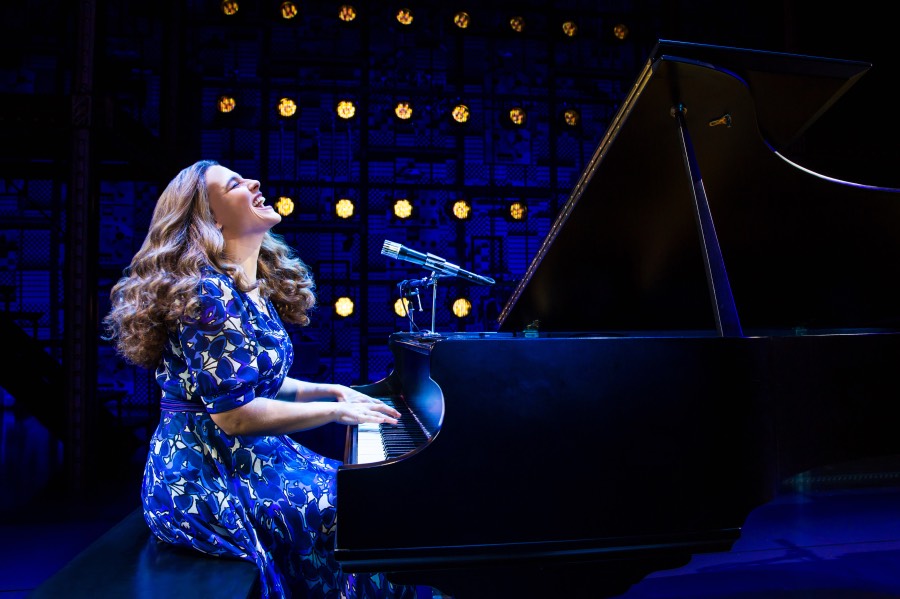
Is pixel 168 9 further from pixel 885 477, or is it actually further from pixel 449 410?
pixel 885 477

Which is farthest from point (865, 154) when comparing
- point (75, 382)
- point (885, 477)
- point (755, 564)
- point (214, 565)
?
point (75, 382)

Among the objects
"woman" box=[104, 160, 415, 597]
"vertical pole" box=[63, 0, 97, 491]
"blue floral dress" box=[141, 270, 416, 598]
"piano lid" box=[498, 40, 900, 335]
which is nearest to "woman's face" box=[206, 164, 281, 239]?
"woman" box=[104, 160, 415, 597]

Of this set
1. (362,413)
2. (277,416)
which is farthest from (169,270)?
(362,413)

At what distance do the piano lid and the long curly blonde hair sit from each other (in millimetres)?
1125

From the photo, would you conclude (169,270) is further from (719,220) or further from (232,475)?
(719,220)

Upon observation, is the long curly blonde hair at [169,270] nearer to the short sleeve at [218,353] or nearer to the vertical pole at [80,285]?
the short sleeve at [218,353]

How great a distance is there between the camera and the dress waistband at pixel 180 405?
147 cm

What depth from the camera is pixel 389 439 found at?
1601 mm

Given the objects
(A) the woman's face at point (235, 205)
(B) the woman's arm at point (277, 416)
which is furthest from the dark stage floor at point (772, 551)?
(A) the woman's face at point (235, 205)

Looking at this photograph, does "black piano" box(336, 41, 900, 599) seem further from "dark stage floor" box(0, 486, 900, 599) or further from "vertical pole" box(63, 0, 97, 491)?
"vertical pole" box(63, 0, 97, 491)

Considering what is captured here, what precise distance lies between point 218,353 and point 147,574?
527 millimetres

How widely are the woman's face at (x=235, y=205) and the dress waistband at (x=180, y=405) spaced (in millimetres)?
467

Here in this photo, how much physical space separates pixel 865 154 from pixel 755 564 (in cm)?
504

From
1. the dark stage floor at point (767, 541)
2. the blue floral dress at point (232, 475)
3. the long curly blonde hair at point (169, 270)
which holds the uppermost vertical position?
the long curly blonde hair at point (169, 270)
